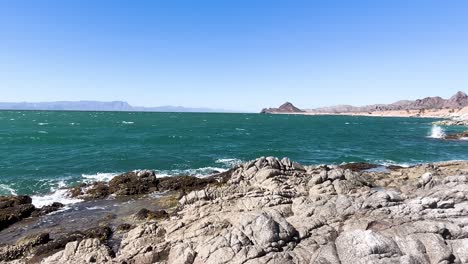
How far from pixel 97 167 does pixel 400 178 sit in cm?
3669

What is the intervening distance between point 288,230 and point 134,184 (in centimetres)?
2129

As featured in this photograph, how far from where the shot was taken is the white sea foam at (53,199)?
94.0ft

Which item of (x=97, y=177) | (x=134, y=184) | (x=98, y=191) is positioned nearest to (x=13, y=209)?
(x=98, y=191)

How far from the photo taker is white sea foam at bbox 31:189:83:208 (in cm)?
2866

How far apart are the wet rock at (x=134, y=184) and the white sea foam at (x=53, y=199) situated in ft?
12.0

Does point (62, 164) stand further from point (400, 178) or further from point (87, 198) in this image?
point (400, 178)

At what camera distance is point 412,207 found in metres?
16.4

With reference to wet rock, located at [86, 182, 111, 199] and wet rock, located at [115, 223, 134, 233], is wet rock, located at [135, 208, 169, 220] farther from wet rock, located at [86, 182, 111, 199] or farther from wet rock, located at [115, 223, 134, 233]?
wet rock, located at [86, 182, 111, 199]

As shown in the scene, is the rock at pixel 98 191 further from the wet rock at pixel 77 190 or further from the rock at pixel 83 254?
the rock at pixel 83 254

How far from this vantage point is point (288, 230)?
14.8 meters

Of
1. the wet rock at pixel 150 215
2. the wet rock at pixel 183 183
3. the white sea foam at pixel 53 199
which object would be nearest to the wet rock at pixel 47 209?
the white sea foam at pixel 53 199

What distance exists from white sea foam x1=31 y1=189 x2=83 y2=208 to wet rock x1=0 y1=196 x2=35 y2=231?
107 cm

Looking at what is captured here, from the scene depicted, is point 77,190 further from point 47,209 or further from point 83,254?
point 83,254

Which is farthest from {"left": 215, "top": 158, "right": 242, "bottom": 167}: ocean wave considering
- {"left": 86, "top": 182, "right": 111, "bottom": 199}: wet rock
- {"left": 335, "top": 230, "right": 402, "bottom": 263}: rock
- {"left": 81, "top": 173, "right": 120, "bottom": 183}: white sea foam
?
{"left": 335, "top": 230, "right": 402, "bottom": 263}: rock
